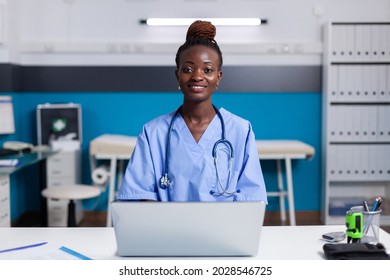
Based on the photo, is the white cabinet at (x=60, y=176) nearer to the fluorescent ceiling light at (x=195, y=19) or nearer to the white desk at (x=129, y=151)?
the white desk at (x=129, y=151)

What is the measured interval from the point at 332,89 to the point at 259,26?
0.79 m

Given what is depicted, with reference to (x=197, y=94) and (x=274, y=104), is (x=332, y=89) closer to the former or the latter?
(x=274, y=104)

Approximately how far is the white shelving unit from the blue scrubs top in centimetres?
279

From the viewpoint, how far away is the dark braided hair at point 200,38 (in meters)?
1.66

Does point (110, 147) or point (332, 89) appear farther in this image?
point (332, 89)

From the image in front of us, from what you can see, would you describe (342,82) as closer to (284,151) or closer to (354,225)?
(284,151)

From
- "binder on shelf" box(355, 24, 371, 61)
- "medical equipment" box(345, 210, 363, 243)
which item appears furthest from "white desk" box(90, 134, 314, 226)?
"medical equipment" box(345, 210, 363, 243)

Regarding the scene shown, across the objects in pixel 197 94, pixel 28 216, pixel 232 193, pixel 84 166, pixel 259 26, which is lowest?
→ pixel 28 216

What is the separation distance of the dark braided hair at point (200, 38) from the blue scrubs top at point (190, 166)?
0.21 m

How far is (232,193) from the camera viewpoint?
1.61 m

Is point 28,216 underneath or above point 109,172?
underneath
